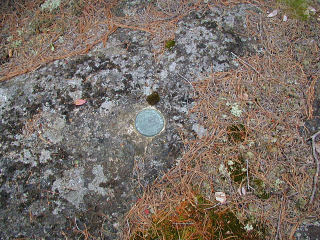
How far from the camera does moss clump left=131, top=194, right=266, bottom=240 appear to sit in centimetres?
245

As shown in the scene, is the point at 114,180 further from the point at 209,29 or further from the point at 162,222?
the point at 209,29

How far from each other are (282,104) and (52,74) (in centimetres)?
298

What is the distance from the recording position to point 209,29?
11.2 feet

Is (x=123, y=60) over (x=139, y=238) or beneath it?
over

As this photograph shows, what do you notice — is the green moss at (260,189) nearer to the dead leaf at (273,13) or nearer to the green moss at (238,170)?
the green moss at (238,170)

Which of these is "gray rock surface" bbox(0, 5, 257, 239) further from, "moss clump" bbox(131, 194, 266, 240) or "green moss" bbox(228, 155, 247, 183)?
"green moss" bbox(228, 155, 247, 183)

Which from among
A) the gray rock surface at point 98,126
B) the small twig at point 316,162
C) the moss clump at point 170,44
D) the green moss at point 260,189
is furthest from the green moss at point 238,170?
the moss clump at point 170,44

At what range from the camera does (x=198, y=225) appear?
2482 mm

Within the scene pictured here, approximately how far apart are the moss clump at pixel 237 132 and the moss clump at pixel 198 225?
776mm

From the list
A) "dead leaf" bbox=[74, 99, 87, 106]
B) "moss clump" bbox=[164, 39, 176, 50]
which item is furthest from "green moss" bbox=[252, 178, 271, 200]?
"dead leaf" bbox=[74, 99, 87, 106]

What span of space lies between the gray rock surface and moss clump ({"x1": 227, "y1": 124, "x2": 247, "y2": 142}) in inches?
14.0

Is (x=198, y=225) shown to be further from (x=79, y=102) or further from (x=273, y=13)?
(x=273, y=13)

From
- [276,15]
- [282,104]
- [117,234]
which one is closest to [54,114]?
[117,234]

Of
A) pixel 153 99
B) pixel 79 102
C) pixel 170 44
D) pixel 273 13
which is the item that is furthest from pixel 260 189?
pixel 273 13
